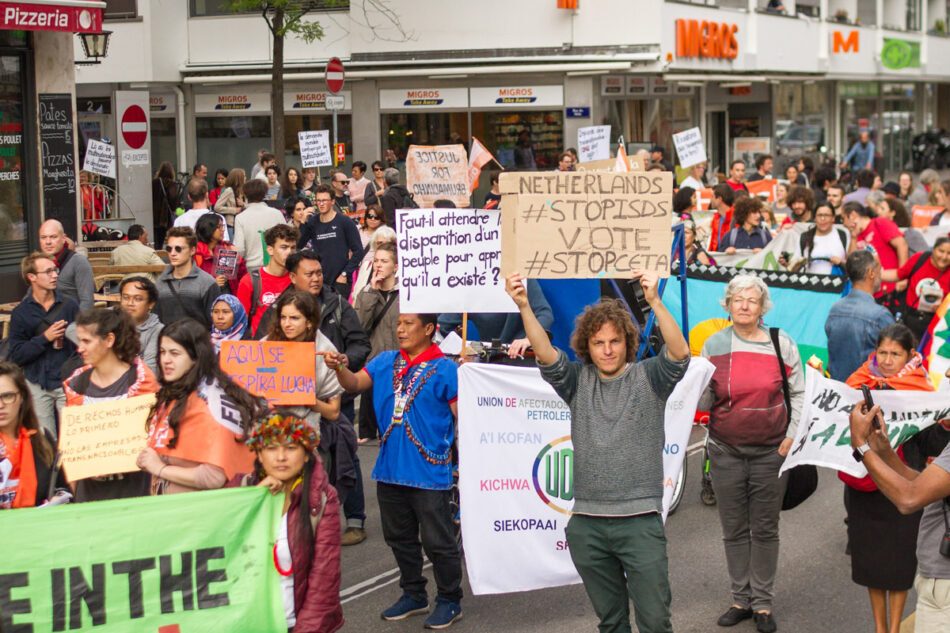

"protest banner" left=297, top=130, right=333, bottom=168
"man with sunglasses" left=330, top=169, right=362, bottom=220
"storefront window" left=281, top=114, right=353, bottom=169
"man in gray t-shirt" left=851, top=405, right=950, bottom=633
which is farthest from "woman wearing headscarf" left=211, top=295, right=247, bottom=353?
"storefront window" left=281, top=114, right=353, bottom=169

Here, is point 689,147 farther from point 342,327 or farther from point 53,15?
point 342,327

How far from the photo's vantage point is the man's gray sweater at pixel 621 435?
5.11 m

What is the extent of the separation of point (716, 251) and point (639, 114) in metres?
15.8

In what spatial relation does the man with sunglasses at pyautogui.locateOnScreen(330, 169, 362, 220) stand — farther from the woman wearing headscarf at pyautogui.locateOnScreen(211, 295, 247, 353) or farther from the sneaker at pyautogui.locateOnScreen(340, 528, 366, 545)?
the sneaker at pyautogui.locateOnScreen(340, 528, 366, 545)

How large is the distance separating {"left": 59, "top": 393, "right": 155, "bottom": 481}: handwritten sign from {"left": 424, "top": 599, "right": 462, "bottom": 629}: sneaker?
1.84 m

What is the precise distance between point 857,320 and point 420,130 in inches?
817

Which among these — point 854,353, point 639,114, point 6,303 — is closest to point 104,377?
point 854,353

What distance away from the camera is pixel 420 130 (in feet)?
92.0

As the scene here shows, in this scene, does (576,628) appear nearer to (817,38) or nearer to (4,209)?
(4,209)

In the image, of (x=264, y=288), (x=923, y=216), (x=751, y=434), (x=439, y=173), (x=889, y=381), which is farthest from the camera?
(x=439, y=173)

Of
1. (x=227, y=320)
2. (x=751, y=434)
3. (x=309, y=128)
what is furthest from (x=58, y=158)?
(x=309, y=128)

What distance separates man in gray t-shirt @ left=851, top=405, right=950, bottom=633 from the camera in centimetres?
433

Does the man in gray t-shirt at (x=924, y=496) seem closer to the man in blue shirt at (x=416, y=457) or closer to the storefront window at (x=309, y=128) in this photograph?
the man in blue shirt at (x=416, y=457)

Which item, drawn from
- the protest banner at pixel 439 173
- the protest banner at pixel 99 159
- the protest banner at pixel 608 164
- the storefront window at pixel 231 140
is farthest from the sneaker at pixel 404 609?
the storefront window at pixel 231 140
